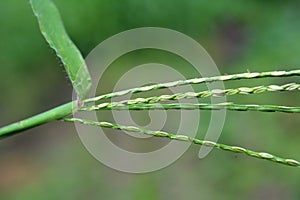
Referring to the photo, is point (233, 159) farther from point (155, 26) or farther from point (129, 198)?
point (155, 26)

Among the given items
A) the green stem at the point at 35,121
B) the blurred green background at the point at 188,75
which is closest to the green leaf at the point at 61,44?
the green stem at the point at 35,121

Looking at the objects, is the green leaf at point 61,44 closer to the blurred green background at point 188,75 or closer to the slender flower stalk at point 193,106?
the slender flower stalk at point 193,106

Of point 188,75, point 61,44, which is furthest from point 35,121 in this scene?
point 188,75

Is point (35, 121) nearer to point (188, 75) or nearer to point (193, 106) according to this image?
point (193, 106)

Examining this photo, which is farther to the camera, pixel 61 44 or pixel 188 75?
pixel 188 75

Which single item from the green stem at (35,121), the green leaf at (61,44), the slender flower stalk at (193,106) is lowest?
the slender flower stalk at (193,106)

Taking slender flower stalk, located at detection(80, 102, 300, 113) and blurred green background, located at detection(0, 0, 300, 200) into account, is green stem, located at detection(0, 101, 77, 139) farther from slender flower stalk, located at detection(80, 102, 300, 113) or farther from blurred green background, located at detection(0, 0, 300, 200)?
blurred green background, located at detection(0, 0, 300, 200)

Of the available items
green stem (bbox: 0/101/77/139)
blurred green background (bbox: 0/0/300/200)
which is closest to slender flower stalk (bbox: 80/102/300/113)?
green stem (bbox: 0/101/77/139)
